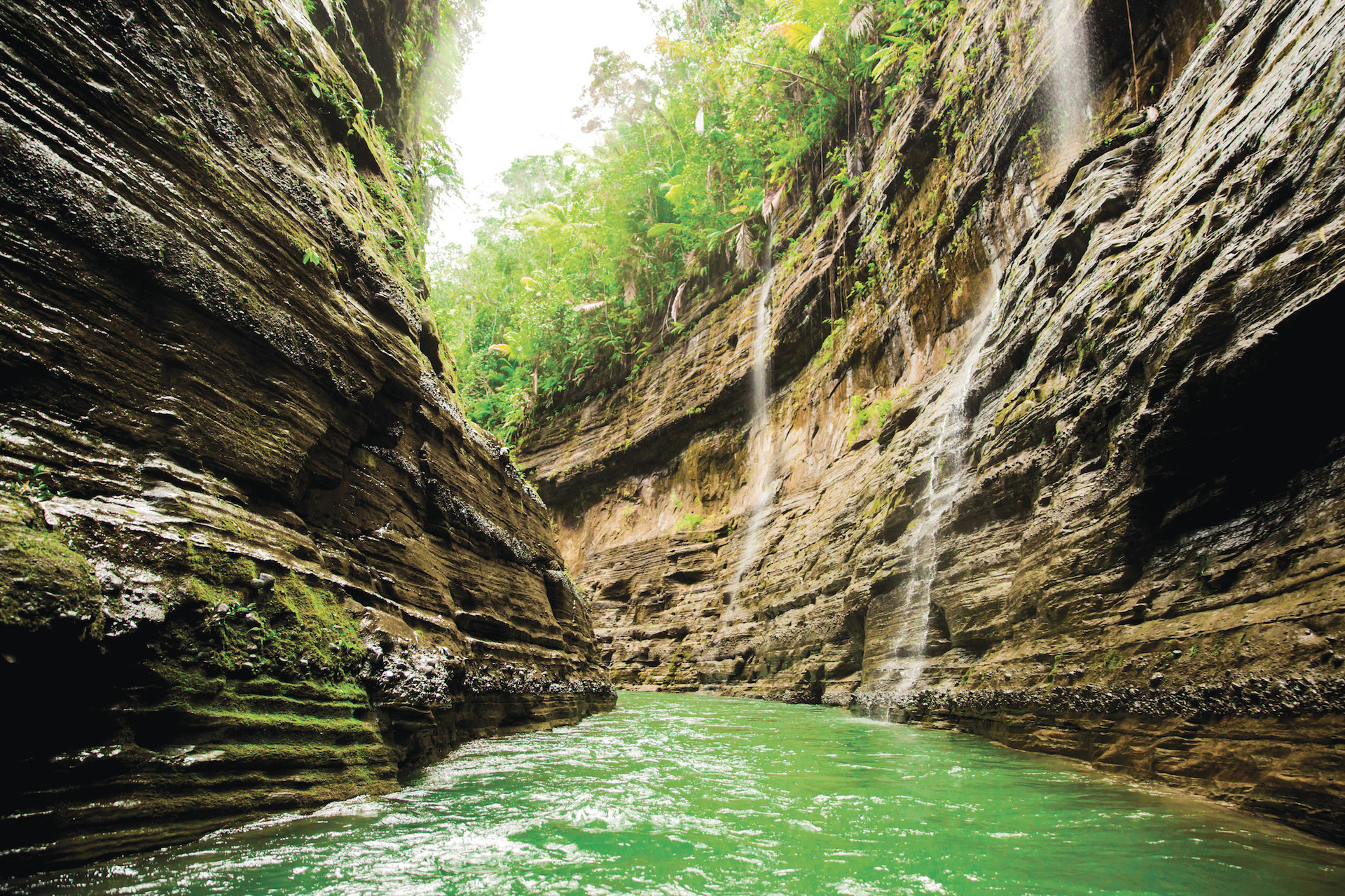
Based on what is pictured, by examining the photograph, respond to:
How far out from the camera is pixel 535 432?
2445 centimetres

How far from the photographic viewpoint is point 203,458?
3469mm

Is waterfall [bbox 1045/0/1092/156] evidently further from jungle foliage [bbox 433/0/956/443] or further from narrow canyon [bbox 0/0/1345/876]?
jungle foliage [bbox 433/0/956/443]

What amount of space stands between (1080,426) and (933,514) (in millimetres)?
2815

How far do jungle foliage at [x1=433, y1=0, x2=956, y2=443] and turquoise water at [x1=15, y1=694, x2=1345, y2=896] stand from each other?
12805 millimetres

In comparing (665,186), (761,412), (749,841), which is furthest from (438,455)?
(665,186)

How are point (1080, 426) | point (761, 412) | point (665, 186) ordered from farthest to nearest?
point (665, 186), point (761, 412), point (1080, 426)

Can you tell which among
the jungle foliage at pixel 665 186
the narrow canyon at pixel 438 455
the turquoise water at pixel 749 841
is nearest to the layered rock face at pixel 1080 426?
the narrow canyon at pixel 438 455

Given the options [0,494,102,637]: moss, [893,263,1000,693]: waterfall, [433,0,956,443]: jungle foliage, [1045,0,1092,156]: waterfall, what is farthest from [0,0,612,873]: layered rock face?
[1045,0,1092,156]: waterfall

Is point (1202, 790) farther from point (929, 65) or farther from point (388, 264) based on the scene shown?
point (929, 65)

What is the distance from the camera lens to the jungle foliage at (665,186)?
15.6 meters

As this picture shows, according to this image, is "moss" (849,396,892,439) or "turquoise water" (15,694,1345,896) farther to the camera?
"moss" (849,396,892,439)

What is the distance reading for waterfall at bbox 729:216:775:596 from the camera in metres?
15.1

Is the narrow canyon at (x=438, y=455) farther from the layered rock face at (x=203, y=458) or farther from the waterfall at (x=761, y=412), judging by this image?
the waterfall at (x=761, y=412)

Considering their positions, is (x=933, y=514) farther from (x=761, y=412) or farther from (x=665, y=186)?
(x=665, y=186)
